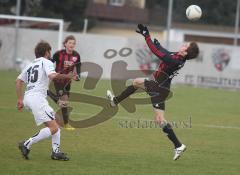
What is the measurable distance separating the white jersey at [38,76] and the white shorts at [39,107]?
0.09 m

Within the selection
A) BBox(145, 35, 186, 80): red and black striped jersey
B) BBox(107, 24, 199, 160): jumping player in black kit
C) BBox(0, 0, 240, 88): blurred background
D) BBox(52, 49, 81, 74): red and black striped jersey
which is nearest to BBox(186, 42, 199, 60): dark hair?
BBox(107, 24, 199, 160): jumping player in black kit

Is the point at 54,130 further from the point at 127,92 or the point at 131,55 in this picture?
the point at 131,55

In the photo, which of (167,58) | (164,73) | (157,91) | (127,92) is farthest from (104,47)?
(167,58)

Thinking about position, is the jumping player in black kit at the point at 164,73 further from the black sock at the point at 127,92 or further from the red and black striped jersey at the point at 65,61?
the red and black striped jersey at the point at 65,61

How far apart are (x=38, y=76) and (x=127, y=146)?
3057 mm

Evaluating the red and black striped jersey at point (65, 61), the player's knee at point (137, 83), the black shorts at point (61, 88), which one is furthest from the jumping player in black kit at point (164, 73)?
the red and black striped jersey at point (65, 61)

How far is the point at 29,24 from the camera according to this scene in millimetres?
40500

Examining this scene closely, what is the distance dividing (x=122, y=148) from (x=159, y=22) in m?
52.7

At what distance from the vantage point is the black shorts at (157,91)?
11984 mm

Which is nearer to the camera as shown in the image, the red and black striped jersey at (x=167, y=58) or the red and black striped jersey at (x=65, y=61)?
the red and black striped jersey at (x=167, y=58)

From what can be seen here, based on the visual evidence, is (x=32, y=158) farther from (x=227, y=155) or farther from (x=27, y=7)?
(x=27, y=7)

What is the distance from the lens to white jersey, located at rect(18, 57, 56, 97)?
10.5 m

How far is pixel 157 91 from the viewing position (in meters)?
12.2

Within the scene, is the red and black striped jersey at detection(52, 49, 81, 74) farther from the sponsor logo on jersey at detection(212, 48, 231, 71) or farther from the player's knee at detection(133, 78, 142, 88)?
the sponsor logo on jersey at detection(212, 48, 231, 71)
